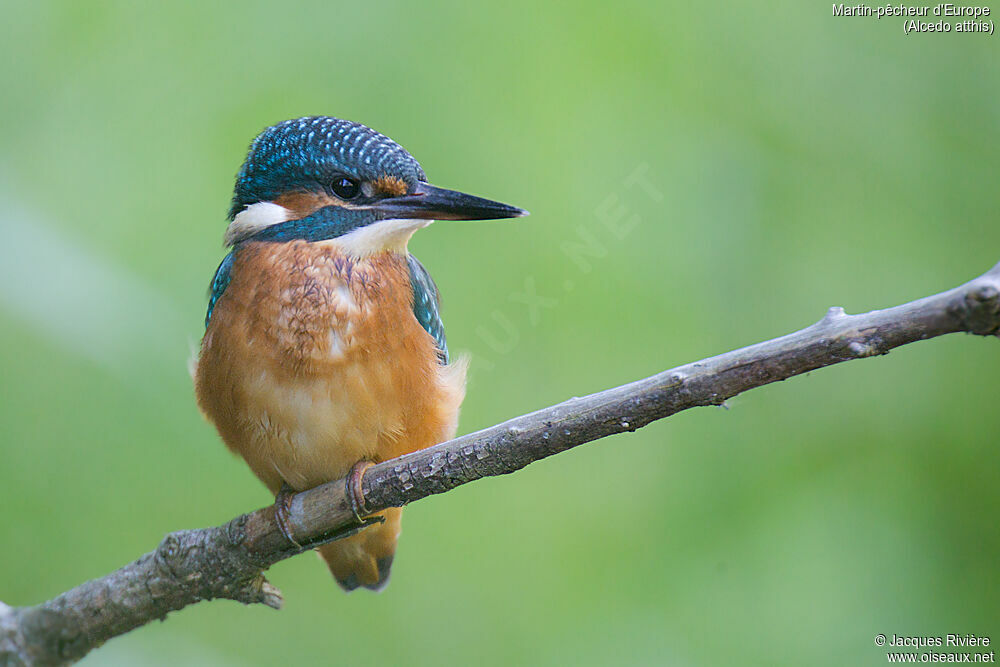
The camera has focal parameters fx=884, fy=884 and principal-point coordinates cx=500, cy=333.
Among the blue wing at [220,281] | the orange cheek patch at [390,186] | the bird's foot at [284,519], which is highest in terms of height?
the orange cheek patch at [390,186]

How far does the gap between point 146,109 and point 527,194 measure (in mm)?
1441

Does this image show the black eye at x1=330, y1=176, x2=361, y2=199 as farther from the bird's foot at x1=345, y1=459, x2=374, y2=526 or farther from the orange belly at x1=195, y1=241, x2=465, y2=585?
the bird's foot at x1=345, y1=459, x2=374, y2=526

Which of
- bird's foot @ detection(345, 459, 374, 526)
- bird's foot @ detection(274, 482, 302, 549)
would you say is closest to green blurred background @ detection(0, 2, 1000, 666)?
bird's foot @ detection(274, 482, 302, 549)

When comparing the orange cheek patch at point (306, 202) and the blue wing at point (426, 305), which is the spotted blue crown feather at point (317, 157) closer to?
the orange cheek patch at point (306, 202)

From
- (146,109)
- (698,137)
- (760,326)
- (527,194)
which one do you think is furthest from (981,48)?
(146,109)

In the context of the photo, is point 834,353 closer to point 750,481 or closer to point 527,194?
point 750,481

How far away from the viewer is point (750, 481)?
2.92 meters

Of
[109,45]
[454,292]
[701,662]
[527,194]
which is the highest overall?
[109,45]

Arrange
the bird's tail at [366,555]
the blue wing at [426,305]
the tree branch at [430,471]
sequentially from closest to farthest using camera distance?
1. the tree branch at [430,471]
2. the blue wing at [426,305]
3. the bird's tail at [366,555]

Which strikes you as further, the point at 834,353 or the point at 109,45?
the point at 109,45

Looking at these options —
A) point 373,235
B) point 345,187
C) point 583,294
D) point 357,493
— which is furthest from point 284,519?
point 583,294

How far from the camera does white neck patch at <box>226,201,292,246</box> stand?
244cm

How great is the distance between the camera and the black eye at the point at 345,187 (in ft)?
7.80

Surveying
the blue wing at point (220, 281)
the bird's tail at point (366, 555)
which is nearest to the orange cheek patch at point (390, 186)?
the blue wing at point (220, 281)
